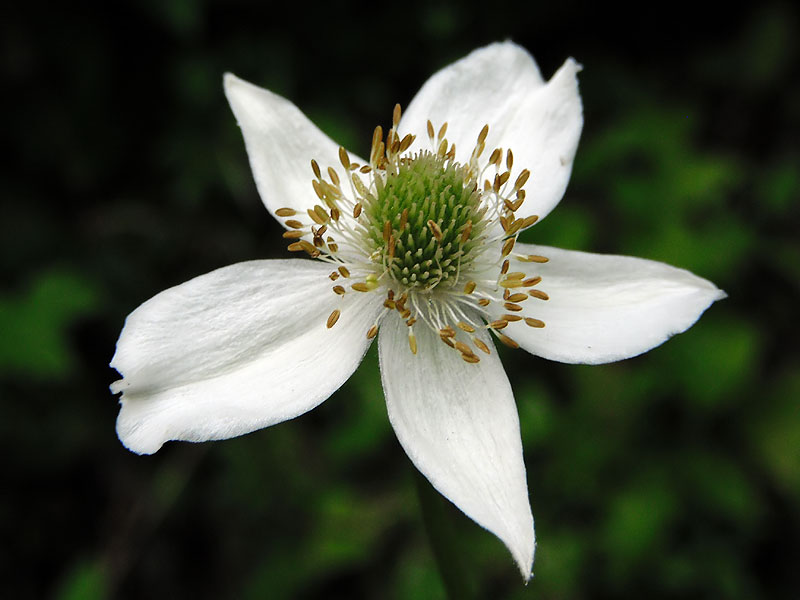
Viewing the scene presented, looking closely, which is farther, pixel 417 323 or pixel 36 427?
pixel 36 427

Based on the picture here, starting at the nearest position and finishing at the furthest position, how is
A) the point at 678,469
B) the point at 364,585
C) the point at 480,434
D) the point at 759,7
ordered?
the point at 480,434
the point at 678,469
the point at 364,585
the point at 759,7

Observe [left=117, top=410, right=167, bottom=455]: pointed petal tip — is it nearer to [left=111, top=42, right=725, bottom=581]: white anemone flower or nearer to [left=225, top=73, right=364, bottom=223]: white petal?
[left=111, top=42, right=725, bottom=581]: white anemone flower

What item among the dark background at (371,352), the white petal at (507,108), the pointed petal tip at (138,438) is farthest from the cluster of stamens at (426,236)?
the dark background at (371,352)

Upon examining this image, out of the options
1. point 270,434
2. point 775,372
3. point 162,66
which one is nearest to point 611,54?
point 775,372

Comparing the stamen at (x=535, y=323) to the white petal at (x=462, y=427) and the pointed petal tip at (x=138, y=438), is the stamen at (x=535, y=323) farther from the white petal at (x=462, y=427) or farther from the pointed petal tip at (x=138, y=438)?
the pointed petal tip at (x=138, y=438)

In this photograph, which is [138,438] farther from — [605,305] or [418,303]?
[605,305]

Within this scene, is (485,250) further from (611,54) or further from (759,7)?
(759,7)
